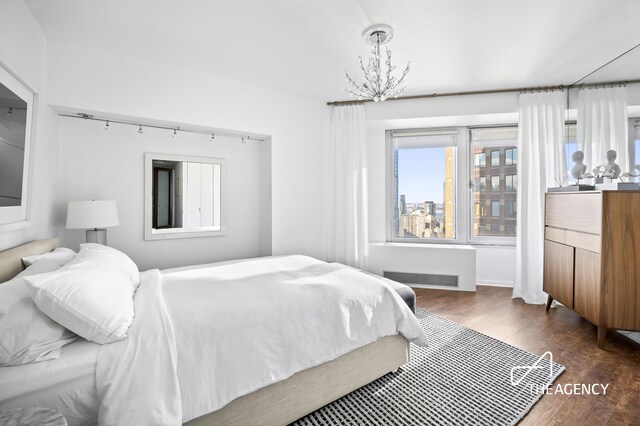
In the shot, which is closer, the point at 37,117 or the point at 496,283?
the point at 37,117

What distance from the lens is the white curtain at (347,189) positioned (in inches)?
162

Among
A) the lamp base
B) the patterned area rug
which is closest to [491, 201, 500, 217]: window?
the patterned area rug

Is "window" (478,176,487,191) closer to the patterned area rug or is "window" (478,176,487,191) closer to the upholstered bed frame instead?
the patterned area rug

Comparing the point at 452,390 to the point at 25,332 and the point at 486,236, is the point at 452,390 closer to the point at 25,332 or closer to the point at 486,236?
the point at 25,332

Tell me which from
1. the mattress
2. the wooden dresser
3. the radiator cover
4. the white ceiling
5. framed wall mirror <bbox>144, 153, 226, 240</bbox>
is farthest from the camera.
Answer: the radiator cover

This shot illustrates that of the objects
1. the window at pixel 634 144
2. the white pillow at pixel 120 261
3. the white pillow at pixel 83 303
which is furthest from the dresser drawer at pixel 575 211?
the white pillow at pixel 120 261

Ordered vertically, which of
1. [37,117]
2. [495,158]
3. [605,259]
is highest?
[495,158]

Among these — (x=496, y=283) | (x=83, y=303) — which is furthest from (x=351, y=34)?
(x=496, y=283)

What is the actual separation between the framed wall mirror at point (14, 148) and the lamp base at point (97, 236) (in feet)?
2.20

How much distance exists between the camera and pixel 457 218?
14.8 feet

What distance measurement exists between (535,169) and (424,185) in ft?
4.66

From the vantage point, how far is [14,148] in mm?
1807

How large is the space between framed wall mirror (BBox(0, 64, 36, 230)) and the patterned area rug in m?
2.18

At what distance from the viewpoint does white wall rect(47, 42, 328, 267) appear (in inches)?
104
